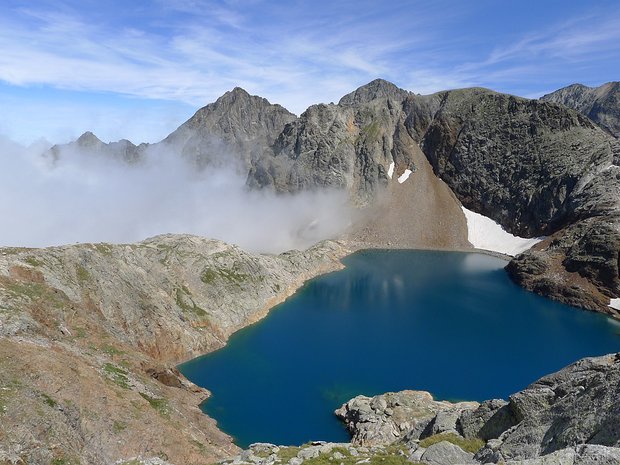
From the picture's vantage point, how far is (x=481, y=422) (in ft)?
98.1

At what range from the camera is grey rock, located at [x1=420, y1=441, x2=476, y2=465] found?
22.8 metres

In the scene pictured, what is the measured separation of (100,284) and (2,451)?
41134mm

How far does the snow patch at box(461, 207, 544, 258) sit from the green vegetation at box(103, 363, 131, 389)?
5396 inches

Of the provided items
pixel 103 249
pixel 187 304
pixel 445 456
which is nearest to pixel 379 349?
pixel 187 304

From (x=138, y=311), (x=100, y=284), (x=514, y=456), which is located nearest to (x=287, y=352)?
(x=138, y=311)

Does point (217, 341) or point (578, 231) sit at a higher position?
point (578, 231)

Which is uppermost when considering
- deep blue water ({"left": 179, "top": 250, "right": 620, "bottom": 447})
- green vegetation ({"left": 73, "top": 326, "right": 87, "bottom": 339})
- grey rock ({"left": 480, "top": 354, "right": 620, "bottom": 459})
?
grey rock ({"left": 480, "top": 354, "right": 620, "bottom": 459})

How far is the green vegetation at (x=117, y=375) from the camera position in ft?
149

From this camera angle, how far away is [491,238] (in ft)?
538

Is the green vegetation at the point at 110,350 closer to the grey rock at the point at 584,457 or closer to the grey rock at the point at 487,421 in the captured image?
the grey rock at the point at 487,421

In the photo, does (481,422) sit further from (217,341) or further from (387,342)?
(217,341)

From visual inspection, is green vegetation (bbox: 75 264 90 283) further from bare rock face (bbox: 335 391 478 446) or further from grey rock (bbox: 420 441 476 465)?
grey rock (bbox: 420 441 476 465)

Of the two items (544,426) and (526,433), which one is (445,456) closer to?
(526,433)

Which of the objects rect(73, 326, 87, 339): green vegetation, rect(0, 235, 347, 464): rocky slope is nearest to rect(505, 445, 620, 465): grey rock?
rect(0, 235, 347, 464): rocky slope
